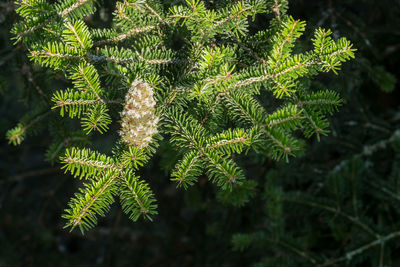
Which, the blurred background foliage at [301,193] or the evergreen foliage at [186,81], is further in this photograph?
the blurred background foliage at [301,193]

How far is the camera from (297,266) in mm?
2084

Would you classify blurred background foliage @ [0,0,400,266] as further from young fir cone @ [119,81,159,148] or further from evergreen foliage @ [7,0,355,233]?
young fir cone @ [119,81,159,148]

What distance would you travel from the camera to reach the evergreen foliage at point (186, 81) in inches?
44.0

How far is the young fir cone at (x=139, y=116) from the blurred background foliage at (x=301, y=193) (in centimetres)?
74

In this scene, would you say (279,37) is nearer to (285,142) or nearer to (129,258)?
(285,142)

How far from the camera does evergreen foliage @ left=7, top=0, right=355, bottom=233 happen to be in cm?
112

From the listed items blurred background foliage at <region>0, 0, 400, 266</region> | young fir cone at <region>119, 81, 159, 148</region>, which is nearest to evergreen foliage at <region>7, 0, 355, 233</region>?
young fir cone at <region>119, 81, 159, 148</region>

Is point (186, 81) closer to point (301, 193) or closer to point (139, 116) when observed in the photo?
point (139, 116)

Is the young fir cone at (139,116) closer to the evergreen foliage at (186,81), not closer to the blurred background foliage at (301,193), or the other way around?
the evergreen foliage at (186,81)

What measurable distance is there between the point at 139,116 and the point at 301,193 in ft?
4.52

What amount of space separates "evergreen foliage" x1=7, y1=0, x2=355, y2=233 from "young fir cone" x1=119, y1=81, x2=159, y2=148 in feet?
0.09

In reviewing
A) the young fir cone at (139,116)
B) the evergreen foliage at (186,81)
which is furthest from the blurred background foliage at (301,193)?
the young fir cone at (139,116)

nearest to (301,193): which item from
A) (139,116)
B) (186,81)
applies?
(186,81)

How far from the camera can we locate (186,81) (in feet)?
3.97
